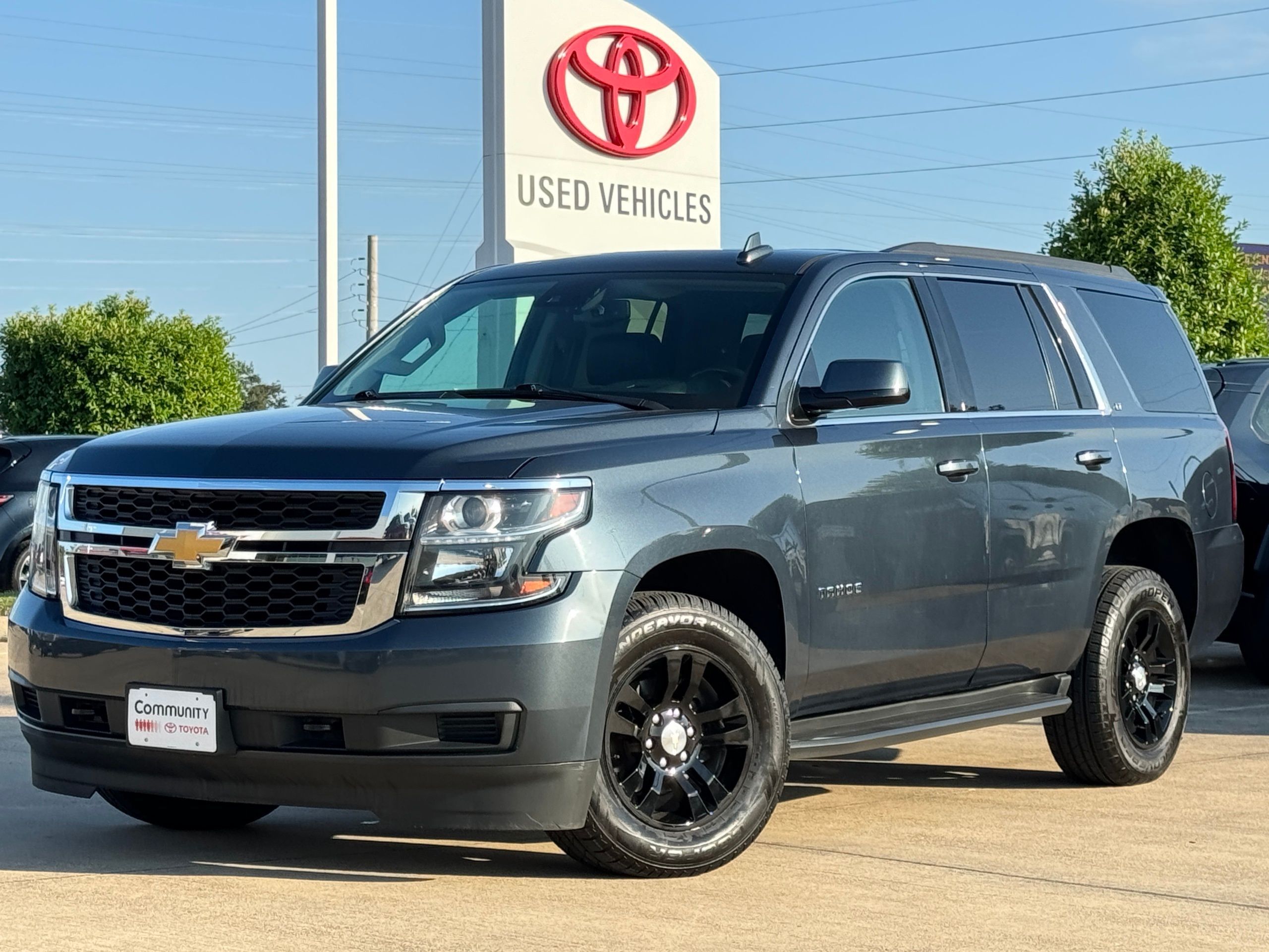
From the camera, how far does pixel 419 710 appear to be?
5086 millimetres

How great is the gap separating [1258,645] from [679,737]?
578 cm

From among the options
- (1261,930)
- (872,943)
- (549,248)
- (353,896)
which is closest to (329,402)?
(353,896)

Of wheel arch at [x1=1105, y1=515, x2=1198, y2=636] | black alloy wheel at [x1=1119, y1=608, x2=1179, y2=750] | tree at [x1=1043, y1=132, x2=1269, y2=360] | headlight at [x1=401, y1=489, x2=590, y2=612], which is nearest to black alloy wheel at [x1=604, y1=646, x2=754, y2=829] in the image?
headlight at [x1=401, y1=489, x2=590, y2=612]

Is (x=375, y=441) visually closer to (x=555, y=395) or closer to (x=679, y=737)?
(x=555, y=395)

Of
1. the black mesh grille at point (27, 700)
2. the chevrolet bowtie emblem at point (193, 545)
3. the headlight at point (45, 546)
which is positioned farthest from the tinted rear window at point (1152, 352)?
the black mesh grille at point (27, 700)

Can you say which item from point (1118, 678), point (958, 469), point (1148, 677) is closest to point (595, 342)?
point (958, 469)

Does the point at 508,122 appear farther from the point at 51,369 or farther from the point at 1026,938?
the point at 51,369

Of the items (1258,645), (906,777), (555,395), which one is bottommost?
(906,777)

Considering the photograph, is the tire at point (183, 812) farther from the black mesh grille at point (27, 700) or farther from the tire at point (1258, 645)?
the tire at point (1258, 645)

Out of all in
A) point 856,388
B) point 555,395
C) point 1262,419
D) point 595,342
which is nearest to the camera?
point 856,388

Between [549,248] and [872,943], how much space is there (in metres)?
12.4

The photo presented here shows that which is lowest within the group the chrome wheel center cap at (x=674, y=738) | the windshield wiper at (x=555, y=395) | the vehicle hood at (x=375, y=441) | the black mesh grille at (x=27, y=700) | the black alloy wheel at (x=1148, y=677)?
the black alloy wheel at (x=1148, y=677)

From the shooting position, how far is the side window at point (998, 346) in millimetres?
7031

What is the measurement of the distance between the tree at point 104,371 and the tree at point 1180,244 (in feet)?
72.6
